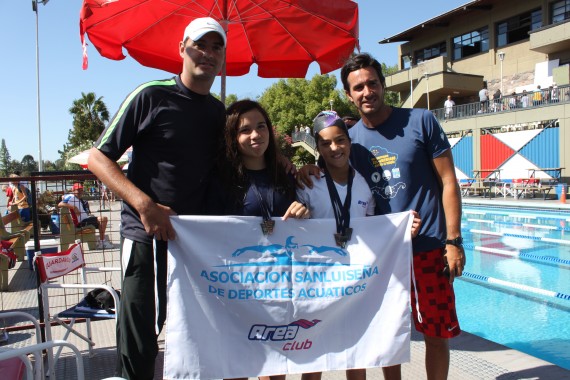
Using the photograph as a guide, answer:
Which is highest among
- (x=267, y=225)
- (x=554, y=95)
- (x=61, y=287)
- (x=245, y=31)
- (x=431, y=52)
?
(x=431, y=52)

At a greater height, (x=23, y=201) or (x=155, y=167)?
(x=155, y=167)

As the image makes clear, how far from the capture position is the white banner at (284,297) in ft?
8.13

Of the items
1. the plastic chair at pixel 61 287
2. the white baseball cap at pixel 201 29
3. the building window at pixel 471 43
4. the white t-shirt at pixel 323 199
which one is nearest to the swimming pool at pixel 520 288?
the white t-shirt at pixel 323 199

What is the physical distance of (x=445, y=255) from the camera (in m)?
2.73

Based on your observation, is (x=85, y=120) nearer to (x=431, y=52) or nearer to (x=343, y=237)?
(x=431, y=52)

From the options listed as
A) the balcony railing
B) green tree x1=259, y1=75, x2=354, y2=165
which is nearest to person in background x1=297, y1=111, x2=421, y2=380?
the balcony railing

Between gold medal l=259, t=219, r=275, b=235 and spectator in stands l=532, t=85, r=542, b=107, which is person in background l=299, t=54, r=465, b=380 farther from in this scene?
spectator in stands l=532, t=85, r=542, b=107

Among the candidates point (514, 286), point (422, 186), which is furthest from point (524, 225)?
point (422, 186)

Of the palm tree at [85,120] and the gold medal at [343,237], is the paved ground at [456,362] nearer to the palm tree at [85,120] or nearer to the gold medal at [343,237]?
the gold medal at [343,237]

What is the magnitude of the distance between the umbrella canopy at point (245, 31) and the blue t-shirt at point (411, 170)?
1.68m

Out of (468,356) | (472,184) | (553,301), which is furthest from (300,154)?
(468,356)

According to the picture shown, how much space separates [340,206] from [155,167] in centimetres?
109

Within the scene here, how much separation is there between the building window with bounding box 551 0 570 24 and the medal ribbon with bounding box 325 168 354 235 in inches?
1140

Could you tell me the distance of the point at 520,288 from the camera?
6.78m
